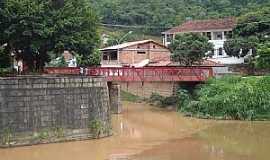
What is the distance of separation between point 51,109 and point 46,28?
432cm

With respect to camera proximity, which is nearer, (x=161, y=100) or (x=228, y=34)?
(x=161, y=100)

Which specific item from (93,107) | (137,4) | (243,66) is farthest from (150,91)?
(137,4)

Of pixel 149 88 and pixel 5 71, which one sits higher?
pixel 5 71

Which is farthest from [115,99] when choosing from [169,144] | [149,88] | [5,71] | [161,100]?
[169,144]

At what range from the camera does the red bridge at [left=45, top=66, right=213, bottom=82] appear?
1474 inches

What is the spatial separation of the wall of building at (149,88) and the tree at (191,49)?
9.66 ft

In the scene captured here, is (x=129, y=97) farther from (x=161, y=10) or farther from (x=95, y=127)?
(x=161, y=10)

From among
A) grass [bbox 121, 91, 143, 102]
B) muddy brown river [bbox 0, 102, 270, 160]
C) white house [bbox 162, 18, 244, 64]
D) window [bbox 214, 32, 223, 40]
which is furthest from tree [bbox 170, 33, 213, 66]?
muddy brown river [bbox 0, 102, 270, 160]

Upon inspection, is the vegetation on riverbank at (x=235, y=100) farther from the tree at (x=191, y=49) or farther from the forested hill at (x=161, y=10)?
the forested hill at (x=161, y=10)

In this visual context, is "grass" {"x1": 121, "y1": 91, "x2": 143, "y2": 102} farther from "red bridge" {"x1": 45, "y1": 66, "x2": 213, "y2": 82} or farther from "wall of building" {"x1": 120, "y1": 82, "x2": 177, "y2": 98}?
"red bridge" {"x1": 45, "y1": 66, "x2": 213, "y2": 82}

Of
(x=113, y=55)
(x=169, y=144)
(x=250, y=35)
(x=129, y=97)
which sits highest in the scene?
(x=250, y=35)

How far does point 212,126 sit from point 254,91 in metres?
4.53

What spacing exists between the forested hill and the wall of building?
3053 cm

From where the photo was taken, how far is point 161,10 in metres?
84.2
